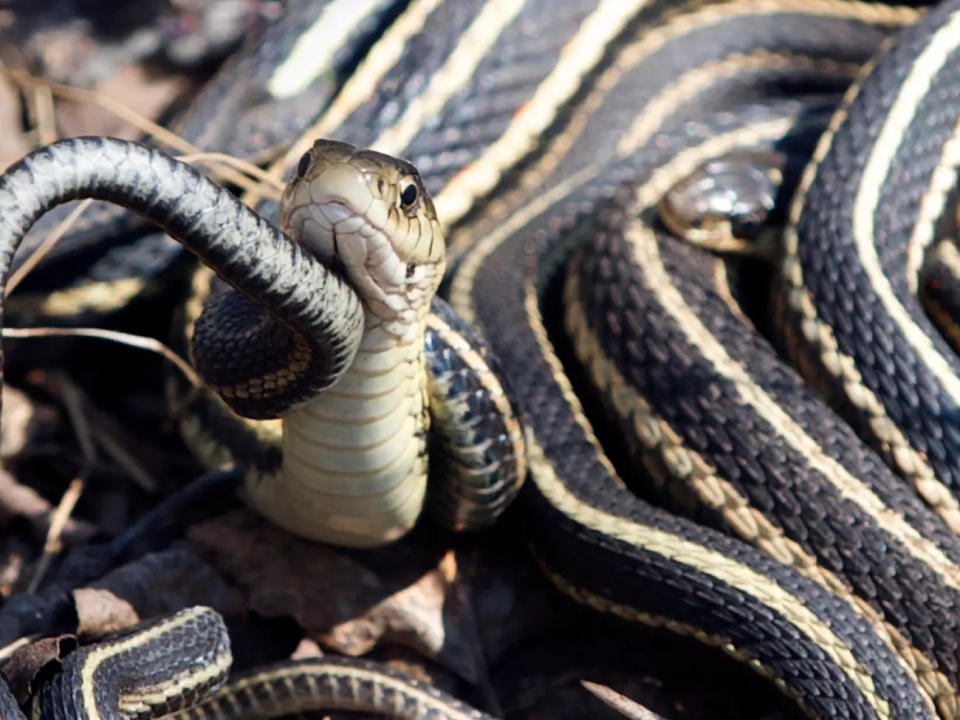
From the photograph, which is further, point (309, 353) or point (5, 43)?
point (5, 43)

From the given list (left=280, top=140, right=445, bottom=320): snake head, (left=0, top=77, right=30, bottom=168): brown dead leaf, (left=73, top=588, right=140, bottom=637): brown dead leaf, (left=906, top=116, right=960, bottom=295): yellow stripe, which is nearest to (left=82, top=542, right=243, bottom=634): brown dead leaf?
(left=73, top=588, right=140, bottom=637): brown dead leaf

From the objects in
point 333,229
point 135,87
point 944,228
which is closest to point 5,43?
point 135,87

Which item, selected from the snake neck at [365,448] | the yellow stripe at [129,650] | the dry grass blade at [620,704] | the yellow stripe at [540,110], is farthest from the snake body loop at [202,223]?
the yellow stripe at [540,110]

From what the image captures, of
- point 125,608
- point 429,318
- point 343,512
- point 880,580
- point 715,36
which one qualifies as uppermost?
point 715,36

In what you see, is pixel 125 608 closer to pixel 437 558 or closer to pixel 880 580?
pixel 437 558

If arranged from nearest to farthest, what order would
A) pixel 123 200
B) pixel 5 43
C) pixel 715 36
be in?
1. pixel 123 200
2. pixel 715 36
3. pixel 5 43

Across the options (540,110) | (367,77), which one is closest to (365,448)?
(367,77)

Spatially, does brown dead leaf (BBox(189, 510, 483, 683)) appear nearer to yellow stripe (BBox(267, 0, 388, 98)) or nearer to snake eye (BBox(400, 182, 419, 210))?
snake eye (BBox(400, 182, 419, 210))
